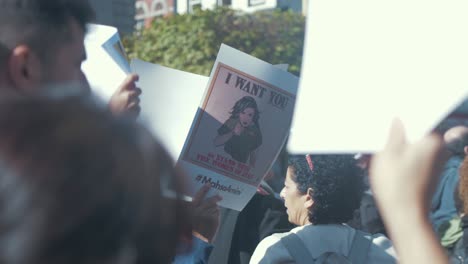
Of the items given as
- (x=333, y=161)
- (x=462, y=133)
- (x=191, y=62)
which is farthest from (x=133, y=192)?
(x=191, y=62)

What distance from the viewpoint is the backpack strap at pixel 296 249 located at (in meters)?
3.15

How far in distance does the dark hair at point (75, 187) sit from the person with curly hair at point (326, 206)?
2274 mm

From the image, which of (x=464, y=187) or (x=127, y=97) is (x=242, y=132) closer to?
(x=127, y=97)

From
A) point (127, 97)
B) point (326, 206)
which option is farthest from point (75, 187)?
point (326, 206)

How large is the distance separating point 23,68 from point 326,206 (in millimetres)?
2003

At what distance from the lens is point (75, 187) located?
34.8 inches

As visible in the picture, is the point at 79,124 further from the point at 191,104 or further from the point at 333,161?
the point at 333,161

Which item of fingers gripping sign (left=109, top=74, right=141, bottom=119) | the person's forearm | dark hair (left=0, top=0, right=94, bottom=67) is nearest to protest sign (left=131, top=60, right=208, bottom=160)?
fingers gripping sign (left=109, top=74, right=141, bottom=119)

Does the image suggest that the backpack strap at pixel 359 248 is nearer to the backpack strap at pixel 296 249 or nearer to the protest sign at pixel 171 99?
the backpack strap at pixel 296 249

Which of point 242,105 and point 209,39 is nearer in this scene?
point 242,105

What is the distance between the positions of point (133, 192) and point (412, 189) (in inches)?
17.3

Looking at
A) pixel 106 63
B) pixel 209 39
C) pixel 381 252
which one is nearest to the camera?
pixel 106 63

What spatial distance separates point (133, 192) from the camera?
3.05 feet

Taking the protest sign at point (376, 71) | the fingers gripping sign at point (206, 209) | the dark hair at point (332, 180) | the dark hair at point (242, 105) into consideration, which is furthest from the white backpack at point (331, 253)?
the protest sign at point (376, 71)
